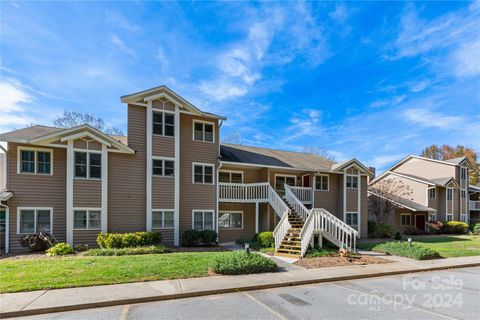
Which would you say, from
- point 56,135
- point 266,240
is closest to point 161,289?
point 266,240

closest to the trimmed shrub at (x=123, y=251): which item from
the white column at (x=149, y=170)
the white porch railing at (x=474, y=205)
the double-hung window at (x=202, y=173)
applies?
the white column at (x=149, y=170)

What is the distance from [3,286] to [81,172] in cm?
765

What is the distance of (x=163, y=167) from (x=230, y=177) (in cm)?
485

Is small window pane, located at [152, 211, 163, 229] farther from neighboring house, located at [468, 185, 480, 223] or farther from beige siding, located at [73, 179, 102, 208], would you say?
neighboring house, located at [468, 185, 480, 223]

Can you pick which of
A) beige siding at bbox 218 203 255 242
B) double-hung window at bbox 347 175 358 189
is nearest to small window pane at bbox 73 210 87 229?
beige siding at bbox 218 203 255 242

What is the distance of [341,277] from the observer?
366 inches

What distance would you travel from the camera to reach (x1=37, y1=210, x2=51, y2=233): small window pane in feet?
45.1

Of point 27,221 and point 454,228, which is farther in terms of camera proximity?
point 454,228

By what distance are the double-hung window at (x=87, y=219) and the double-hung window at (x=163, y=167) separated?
3561mm

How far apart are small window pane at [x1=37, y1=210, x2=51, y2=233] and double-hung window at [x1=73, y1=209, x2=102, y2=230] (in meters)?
1.19

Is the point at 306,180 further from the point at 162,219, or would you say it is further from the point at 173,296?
the point at 173,296

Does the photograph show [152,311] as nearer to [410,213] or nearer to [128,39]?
[128,39]

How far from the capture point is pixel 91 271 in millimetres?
8922

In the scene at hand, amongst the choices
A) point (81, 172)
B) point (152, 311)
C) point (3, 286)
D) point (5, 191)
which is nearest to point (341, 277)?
point (152, 311)
